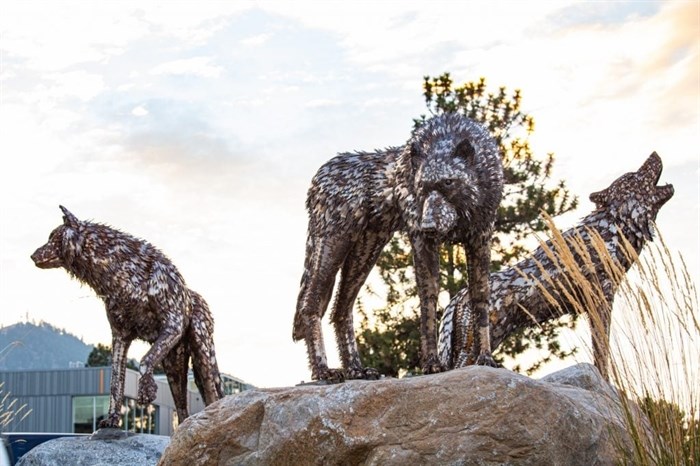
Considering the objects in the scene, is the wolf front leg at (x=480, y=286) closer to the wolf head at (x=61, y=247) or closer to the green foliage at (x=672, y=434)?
the green foliage at (x=672, y=434)

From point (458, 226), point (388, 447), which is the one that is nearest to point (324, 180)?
point (458, 226)

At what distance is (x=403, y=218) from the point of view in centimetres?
736

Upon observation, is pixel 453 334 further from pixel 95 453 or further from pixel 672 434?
pixel 95 453

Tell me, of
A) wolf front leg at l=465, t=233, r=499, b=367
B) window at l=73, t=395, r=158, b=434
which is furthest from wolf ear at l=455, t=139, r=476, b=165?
window at l=73, t=395, r=158, b=434

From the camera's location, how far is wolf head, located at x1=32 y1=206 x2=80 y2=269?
1030 centimetres

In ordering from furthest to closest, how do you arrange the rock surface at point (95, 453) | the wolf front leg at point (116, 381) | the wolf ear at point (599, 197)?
the wolf front leg at point (116, 381), the rock surface at point (95, 453), the wolf ear at point (599, 197)

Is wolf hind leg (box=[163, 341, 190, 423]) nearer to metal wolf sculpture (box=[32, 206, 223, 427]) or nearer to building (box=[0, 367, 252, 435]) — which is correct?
metal wolf sculpture (box=[32, 206, 223, 427])

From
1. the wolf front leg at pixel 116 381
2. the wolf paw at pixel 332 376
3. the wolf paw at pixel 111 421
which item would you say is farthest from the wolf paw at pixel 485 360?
the wolf paw at pixel 111 421

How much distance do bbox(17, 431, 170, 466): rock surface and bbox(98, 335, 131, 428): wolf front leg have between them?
20 cm

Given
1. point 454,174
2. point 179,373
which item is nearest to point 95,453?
point 179,373

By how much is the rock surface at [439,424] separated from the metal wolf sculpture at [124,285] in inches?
143

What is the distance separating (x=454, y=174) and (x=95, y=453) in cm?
492

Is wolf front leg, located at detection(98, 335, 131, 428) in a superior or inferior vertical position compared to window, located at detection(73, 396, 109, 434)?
inferior

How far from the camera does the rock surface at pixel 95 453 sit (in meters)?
9.87
